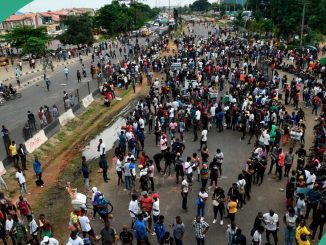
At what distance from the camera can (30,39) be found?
45219mm

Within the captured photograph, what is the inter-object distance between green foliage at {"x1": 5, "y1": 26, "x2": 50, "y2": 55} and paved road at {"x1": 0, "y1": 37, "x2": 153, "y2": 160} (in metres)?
5.74

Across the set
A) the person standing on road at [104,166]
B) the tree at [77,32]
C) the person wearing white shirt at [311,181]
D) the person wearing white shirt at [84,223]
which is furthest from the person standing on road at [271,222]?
the tree at [77,32]

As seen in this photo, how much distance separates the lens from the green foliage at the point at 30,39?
148 feet

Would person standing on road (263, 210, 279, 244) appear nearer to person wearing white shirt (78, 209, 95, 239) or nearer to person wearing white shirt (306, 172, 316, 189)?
person wearing white shirt (306, 172, 316, 189)

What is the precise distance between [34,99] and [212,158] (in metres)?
17.4

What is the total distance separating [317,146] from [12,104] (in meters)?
21.3

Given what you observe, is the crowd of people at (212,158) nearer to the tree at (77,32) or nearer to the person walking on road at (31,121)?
the person walking on road at (31,121)

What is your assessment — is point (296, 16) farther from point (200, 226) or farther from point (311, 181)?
point (200, 226)

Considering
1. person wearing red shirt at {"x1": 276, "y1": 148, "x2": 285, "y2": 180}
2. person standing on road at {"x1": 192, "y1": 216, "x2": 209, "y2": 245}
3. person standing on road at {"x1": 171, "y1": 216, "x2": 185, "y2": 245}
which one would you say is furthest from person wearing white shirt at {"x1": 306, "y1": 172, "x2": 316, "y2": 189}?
person standing on road at {"x1": 171, "y1": 216, "x2": 185, "y2": 245}

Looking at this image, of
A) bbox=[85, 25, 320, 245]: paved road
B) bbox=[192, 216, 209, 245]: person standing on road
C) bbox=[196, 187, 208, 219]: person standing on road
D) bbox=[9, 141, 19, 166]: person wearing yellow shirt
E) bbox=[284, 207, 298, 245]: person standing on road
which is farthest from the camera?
bbox=[9, 141, 19, 166]: person wearing yellow shirt

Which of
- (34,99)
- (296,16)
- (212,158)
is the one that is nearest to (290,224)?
(212,158)

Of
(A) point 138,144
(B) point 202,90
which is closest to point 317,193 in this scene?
(A) point 138,144

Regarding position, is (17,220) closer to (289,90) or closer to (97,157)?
(97,157)

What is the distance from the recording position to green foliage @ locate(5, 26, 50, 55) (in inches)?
1779
